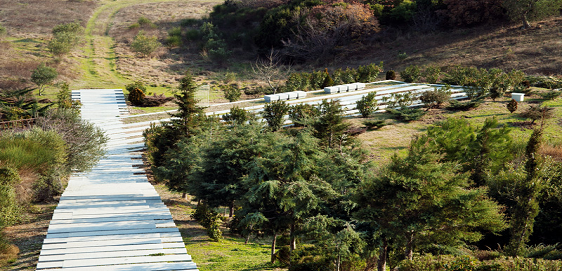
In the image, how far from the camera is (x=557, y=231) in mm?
12508

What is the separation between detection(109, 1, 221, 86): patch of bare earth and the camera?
4065 cm

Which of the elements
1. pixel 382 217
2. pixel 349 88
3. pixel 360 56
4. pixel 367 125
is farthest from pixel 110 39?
pixel 382 217

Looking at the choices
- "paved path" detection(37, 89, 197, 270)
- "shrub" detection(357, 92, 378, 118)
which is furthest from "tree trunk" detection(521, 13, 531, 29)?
"paved path" detection(37, 89, 197, 270)

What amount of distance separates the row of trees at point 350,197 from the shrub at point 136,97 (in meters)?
16.2

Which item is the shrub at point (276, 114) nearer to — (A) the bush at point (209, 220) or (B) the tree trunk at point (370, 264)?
(A) the bush at point (209, 220)

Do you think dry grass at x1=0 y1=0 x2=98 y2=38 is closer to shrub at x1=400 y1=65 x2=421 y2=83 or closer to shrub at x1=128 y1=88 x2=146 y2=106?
shrub at x1=128 y1=88 x2=146 y2=106

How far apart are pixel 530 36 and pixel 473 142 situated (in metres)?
27.5

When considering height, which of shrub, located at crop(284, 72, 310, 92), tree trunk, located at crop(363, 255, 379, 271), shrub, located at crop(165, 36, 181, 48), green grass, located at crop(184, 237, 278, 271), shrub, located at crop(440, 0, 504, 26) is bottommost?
green grass, located at crop(184, 237, 278, 271)

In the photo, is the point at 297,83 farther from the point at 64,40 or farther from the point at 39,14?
the point at 39,14

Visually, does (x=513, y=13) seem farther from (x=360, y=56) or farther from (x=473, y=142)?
(x=473, y=142)

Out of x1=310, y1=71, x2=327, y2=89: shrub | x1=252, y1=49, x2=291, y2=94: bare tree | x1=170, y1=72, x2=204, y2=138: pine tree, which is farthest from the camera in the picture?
x1=310, y1=71, x2=327, y2=89: shrub

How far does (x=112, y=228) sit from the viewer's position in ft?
37.6

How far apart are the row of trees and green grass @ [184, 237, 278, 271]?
51 cm

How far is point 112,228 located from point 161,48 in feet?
134
